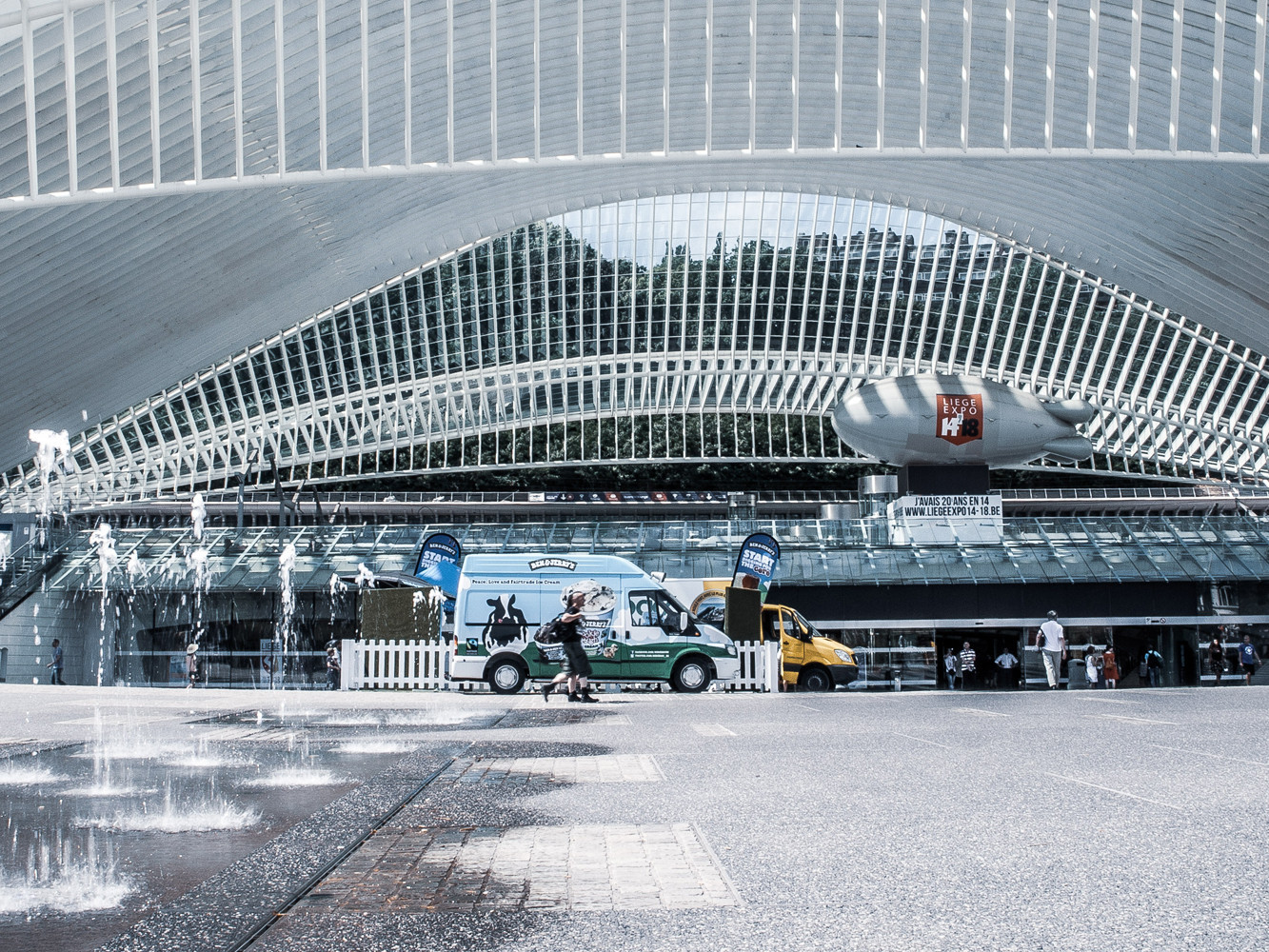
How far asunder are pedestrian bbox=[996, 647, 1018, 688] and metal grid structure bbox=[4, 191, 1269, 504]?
3068 cm

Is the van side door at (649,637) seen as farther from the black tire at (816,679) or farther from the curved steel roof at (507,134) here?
the curved steel roof at (507,134)

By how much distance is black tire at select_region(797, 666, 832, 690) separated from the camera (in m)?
26.4

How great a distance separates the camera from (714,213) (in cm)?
6294

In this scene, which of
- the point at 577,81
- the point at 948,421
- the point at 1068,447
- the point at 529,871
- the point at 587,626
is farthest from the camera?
the point at 1068,447

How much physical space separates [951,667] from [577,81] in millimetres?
19385

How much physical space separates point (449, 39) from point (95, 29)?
789 centimetres

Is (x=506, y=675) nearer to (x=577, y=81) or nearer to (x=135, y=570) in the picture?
(x=577, y=81)

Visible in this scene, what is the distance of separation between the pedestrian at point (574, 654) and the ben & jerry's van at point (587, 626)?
3.78 metres

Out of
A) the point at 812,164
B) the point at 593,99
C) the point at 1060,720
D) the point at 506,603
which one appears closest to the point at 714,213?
the point at 812,164

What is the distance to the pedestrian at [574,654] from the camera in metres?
17.0

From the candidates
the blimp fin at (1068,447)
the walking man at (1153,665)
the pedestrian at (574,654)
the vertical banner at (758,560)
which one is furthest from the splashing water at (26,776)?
the blimp fin at (1068,447)

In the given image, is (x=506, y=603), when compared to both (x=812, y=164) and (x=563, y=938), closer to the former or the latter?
(x=563, y=938)

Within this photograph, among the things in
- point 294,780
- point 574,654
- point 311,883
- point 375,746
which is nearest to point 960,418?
point 574,654

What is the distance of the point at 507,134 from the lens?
35531 millimetres
